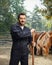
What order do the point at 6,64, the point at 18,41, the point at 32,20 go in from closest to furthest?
the point at 18,41, the point at 6,64, the point at 32,20

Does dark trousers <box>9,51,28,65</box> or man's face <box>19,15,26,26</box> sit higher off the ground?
man's face <box>19,15,26,26</box>

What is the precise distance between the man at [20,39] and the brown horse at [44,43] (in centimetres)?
458

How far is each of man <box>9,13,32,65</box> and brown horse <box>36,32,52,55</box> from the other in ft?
15.0

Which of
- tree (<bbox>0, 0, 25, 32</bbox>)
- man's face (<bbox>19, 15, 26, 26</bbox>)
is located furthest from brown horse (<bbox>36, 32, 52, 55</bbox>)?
man's face (<bbox>19, 15, 26, 26</bbox>)

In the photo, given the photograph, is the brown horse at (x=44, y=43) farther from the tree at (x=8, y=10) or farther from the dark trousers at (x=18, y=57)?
the dark trousers at (x=18, y=57)

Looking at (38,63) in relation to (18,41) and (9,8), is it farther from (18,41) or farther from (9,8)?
(9,8)

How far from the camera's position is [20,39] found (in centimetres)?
358

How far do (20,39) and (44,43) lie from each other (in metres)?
4.94

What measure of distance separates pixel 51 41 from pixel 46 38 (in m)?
0.21

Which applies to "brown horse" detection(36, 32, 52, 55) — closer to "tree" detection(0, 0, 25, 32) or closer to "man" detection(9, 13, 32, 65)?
"tree" detection(0, 0, 25, 32)

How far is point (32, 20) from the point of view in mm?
9797

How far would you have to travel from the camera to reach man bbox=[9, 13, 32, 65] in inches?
139

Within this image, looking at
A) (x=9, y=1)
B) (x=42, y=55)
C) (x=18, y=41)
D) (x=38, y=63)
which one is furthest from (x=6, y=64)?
(x=9, y=1)

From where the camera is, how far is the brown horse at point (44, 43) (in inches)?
328
